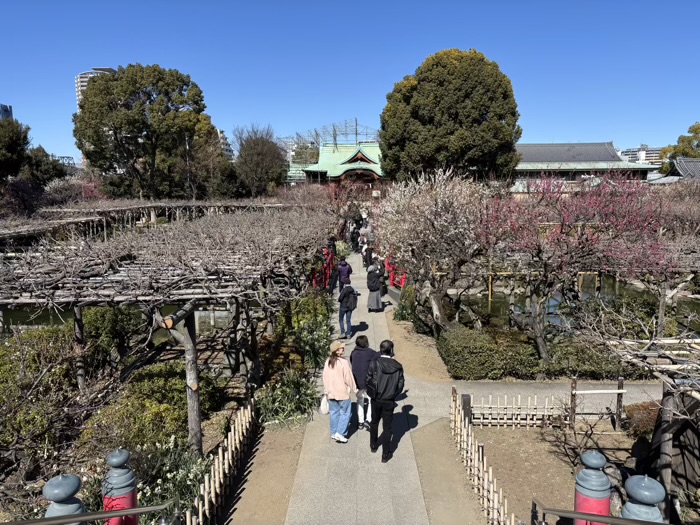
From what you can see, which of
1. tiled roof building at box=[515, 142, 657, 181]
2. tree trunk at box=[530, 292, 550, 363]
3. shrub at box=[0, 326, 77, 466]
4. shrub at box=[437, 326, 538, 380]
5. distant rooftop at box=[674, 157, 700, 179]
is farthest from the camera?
tiled roof building at box=[515, 142, 657, 181]

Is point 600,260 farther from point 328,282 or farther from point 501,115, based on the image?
point 501,115

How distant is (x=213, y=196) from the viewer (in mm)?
43906

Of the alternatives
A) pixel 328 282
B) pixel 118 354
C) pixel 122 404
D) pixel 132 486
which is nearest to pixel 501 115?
pixel 328 282

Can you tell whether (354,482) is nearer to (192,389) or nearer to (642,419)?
(192,389)

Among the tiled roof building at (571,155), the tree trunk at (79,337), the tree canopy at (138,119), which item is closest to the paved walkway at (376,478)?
the tree trunk at (79,337)

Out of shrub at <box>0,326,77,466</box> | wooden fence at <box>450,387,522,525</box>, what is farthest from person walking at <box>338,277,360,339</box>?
shrub at <box>0,326,77,466</box>

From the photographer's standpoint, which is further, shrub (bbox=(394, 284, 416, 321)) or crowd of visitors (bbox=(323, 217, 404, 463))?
shrub (bbox=(394, 284, 416, 321))

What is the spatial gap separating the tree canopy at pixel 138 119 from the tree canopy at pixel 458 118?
17.1m

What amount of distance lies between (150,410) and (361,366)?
3.16 metres

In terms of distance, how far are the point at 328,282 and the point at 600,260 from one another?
403 inches

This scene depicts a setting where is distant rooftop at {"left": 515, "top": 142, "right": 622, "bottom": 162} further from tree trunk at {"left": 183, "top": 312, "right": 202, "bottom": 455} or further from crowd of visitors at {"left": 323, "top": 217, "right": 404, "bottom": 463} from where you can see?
tree trunk at {"left": 183, "top": 312, "right": 202, "bottom": 455}

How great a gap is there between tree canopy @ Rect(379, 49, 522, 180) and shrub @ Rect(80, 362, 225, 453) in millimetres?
20900

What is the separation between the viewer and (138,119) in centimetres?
3406

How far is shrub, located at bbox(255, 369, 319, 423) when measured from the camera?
320 inches
